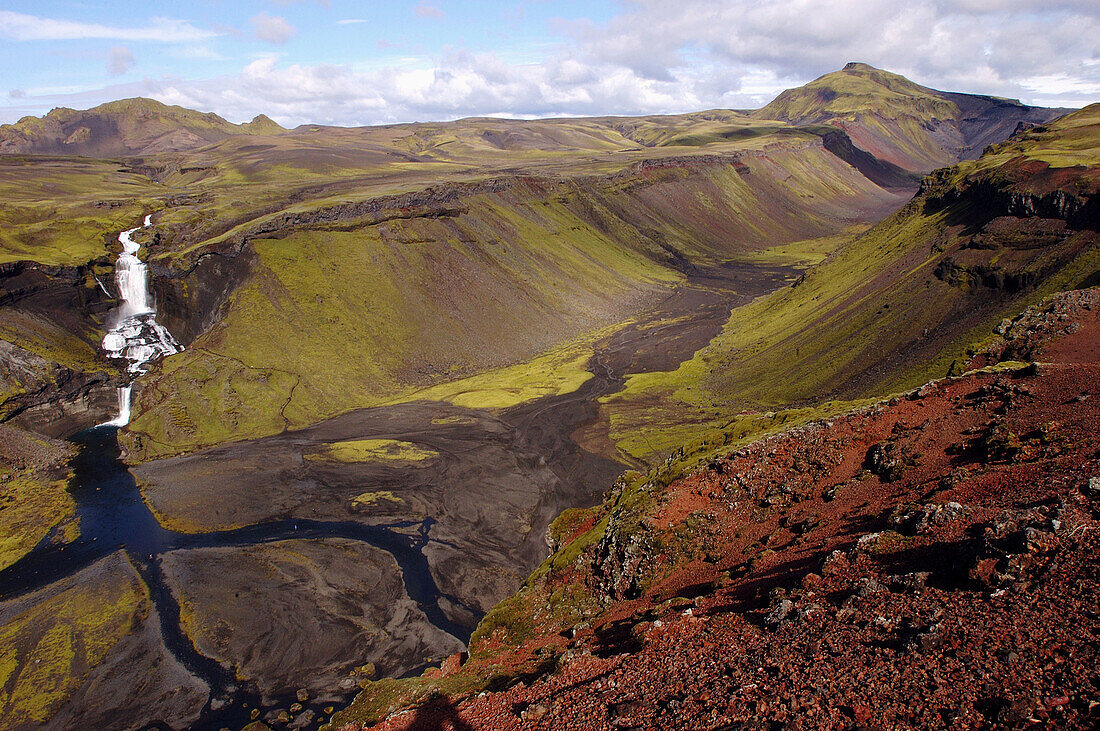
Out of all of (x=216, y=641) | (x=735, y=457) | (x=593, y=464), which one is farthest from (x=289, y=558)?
(x=735, y=457)

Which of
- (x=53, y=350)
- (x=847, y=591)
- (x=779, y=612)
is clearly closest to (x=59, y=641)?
(x=779, y=612)

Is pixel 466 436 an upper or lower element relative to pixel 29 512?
upper

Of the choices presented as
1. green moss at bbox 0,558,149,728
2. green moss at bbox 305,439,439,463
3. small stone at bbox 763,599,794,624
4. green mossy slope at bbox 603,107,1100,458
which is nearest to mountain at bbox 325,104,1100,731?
small stone at bbox 763,599,794,624

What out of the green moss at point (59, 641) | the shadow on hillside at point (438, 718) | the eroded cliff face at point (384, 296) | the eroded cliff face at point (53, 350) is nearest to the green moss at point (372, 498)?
the green moss at point (59, 641)

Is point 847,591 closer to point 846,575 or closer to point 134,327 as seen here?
point 846,575

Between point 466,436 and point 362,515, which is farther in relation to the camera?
point 466,436

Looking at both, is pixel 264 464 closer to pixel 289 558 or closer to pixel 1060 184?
pixel 289 558

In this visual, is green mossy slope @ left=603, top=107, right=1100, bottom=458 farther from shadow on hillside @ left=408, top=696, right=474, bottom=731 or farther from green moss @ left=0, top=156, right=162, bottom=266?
green moss @ left=0, top=156, right=162, bottom=266
